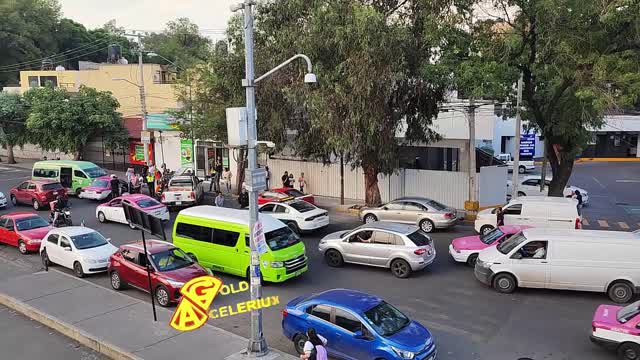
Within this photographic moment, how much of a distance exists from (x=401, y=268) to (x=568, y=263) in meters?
4.57

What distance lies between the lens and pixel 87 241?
1748 centimetres

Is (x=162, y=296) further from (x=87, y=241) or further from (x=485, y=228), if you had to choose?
(x=485, y=228)

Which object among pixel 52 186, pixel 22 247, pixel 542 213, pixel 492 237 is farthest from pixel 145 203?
pixel 542 213

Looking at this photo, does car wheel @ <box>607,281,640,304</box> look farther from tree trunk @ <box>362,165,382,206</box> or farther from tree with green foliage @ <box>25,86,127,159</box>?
tree with green foliage @ <box>25,86,127,159</box>

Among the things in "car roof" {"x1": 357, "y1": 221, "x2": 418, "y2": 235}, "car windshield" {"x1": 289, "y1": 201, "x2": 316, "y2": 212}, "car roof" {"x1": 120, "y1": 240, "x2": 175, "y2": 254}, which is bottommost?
"car roof" {"x1": 120, "y1": 240, "x2": 175, "y2": 254}

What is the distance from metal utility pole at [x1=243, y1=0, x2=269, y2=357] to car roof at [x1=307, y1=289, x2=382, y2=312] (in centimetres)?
124

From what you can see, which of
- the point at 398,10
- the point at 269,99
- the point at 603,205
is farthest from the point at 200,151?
A: the point at 603,205

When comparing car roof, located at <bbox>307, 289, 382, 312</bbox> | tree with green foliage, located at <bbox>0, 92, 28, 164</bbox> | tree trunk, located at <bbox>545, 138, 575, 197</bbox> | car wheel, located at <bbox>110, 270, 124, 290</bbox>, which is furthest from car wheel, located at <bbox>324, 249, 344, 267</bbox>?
tree with green foliage, located at <bbox>0, 92, 28, 164</bbox>

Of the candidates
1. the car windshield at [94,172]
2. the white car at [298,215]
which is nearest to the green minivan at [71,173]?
the car windshield at [94,172]

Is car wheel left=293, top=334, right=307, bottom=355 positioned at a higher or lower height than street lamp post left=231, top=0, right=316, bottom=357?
lower

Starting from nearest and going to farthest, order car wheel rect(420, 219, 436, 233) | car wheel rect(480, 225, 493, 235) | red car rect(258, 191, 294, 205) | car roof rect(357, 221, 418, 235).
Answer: car roof rect(357, 221, 418, 235) < car wheel rect(480, 225, 493, 235) < car wheel rect(420, 219, 436, 233) < red car rect(258, 191, 294, 205)

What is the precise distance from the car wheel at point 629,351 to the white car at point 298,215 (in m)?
12.5

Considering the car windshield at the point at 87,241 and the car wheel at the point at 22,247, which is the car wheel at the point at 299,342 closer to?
the car windshield at the point at 87,241

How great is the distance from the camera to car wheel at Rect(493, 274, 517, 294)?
14672 mm
